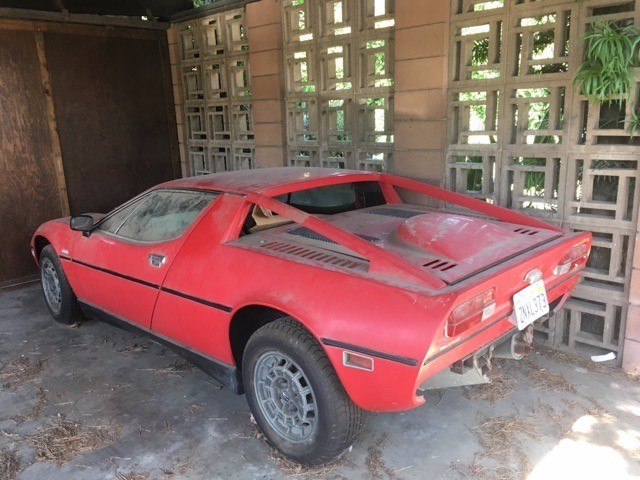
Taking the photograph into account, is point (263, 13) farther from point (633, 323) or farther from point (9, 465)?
point (9, 465)

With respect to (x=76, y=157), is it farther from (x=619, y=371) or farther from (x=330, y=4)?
(x=619, y=371)

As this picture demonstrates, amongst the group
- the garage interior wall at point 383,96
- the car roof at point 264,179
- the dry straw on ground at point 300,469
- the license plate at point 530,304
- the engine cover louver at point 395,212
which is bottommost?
the dry straw on ground at point 300,469

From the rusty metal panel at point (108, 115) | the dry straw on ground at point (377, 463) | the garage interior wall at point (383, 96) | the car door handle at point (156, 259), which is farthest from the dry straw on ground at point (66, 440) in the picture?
the rusty metal panel at point (108, 115)

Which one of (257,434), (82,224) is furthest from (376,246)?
(82,224)

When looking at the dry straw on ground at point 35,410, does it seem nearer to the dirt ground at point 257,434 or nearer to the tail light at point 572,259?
the dirt ground at point 257,434

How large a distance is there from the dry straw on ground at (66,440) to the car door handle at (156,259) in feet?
3.32

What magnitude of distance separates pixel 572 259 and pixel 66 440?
3.05 metres

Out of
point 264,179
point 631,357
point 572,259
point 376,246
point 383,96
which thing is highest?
point 383,96

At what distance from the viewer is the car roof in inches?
119

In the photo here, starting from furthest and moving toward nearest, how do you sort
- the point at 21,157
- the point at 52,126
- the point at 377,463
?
the point at 52,126 < the point at 21,157 < the point at 377,463

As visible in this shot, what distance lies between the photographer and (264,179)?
3.22m

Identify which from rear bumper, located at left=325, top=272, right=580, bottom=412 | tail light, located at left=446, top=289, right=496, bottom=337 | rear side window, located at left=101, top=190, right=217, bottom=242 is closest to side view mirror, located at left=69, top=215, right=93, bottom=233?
rear side window, located at left=101, top=190, right=217, bottom=242

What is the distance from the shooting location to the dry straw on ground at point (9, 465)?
2.63 meters

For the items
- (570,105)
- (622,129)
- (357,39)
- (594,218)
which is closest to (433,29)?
(357,39)
